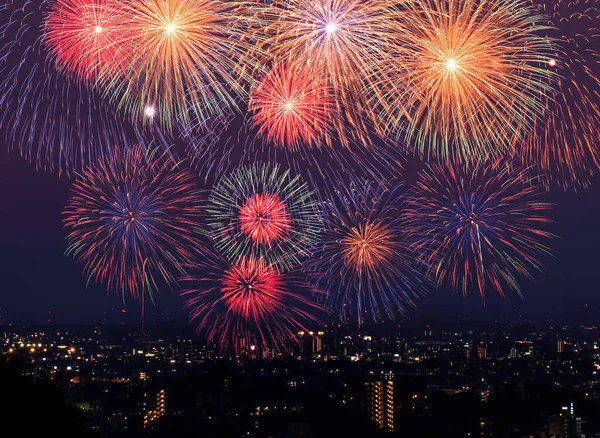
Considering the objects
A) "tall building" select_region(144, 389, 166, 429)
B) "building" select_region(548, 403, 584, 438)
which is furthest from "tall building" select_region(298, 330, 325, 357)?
"building" select_region(548, 403, 584, 438)

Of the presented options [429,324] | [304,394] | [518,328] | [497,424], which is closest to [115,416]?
[304,394]

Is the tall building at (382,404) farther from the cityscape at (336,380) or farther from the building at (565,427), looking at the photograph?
the building at (565,427)

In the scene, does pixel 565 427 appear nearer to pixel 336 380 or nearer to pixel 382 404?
pixel 382 404

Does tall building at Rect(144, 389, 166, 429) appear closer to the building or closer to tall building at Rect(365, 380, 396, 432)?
tall building at Rect(365, 380, 396, 432)

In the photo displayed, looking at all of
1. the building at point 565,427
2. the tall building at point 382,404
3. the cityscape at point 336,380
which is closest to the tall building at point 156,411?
the cityscape at point 336,380

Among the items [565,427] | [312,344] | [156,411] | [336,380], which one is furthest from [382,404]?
[312,344]
